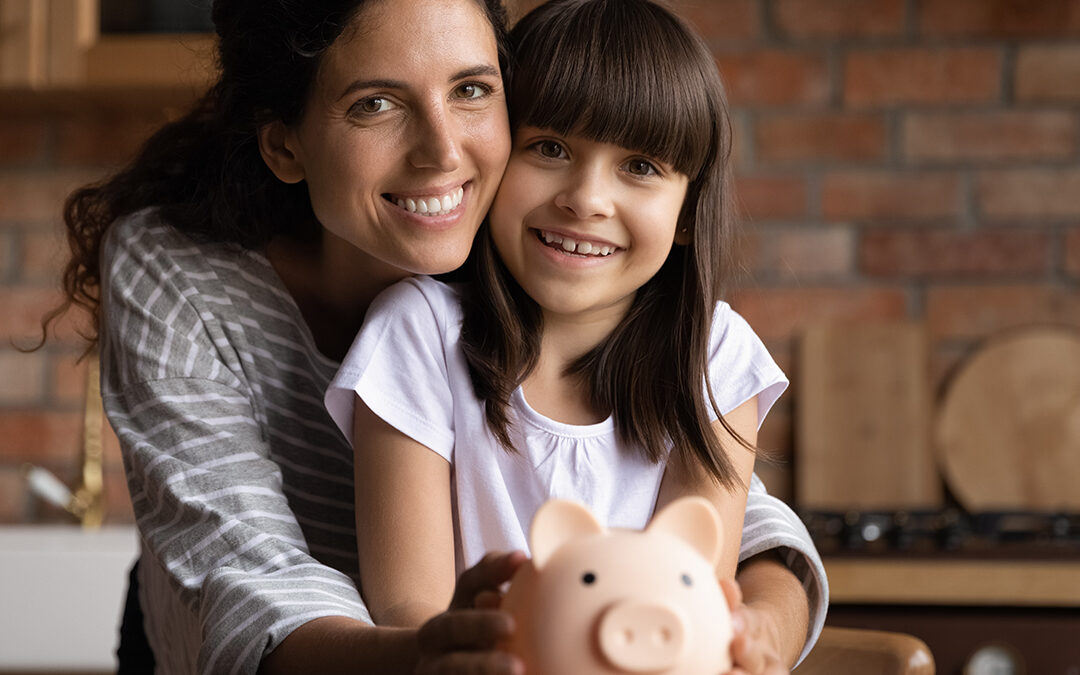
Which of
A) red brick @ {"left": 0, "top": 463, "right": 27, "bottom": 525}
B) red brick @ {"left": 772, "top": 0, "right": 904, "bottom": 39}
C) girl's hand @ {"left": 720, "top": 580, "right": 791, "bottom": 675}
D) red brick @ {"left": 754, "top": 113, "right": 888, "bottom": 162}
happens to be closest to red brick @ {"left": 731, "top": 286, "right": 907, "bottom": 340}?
red brick @ {"left": 754, "top": 113, "right": 888, "bottom": 162}

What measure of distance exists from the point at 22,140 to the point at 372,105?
160 cm

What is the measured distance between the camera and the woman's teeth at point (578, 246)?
97cm

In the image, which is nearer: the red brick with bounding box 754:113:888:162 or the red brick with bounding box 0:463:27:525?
the red brick with bounding box 754:113:888:162

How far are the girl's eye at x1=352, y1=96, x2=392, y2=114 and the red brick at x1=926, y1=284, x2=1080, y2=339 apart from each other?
4.80 feet

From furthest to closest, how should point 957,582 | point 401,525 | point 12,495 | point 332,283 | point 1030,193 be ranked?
point 12,495
point 1030,193
point 957,582
point 332,283
point 401,525

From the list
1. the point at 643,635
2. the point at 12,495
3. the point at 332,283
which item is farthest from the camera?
the point at 12,495

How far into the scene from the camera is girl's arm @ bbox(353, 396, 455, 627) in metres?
0.89

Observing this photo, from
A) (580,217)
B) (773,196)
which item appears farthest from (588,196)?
(773,196)

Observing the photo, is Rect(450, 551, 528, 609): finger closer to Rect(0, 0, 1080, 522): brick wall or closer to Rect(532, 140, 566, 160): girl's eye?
Rect(532, 140, 566, 160): girl's eye

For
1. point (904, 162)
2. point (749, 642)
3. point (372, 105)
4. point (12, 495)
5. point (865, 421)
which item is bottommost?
point (12, 495)

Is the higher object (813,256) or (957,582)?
(813,256)

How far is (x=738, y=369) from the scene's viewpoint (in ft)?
3.50

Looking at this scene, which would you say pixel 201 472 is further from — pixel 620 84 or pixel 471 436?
pixel 620 84

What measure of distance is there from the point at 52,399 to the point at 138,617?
3.60 ft
